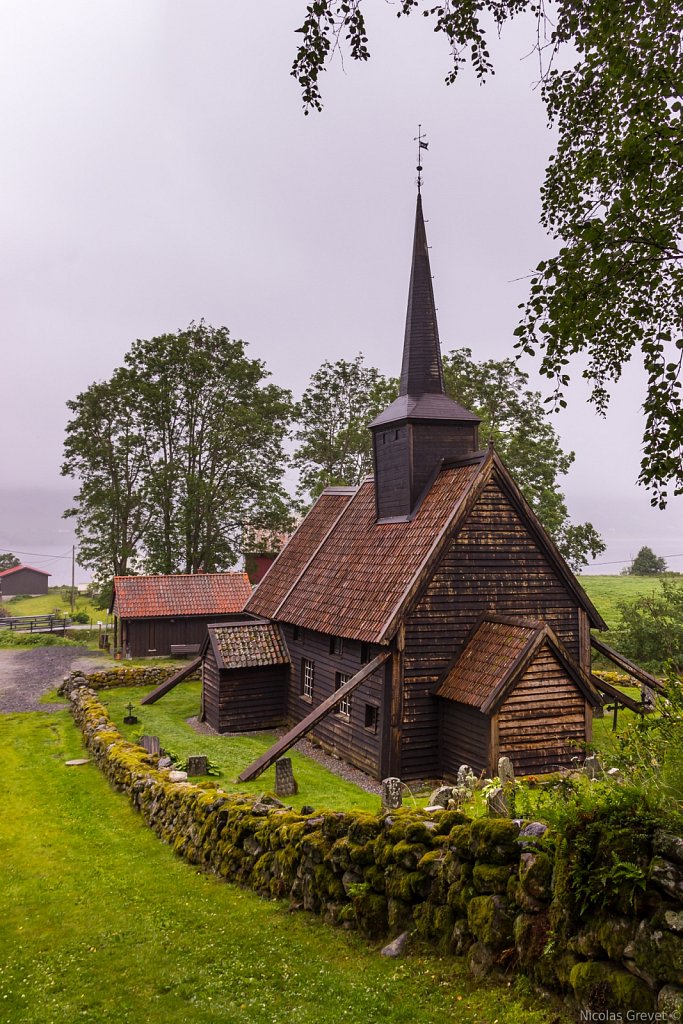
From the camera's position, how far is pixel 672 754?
5289mm

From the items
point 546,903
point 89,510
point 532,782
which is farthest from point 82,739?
point 89,510

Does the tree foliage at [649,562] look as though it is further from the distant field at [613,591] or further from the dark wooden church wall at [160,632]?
the dark wooden church wall at [160,632]

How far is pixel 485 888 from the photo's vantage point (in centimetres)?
594

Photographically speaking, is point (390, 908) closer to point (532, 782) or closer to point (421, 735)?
point (532, 782)

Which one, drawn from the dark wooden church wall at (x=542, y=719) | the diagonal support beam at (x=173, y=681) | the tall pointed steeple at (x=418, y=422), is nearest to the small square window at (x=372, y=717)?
the dark wooden church wall at (x=542, y=719)

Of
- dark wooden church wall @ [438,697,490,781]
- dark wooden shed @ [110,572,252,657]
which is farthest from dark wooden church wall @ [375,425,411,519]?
dark wooden shed @ [110,572,252,657]

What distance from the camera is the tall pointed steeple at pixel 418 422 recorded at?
19266 millimetres

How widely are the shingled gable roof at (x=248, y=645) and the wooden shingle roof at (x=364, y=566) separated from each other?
0.79 m

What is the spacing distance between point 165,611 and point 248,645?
15673 millimetres

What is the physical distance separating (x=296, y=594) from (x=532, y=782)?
34.4 feet

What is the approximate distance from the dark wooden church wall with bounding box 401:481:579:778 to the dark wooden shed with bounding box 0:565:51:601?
71.0 m

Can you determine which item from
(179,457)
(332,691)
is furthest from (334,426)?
(332,691)

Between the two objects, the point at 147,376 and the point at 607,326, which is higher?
the point at 147,376

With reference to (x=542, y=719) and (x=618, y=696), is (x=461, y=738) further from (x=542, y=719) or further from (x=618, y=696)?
(x=618, y=696)
